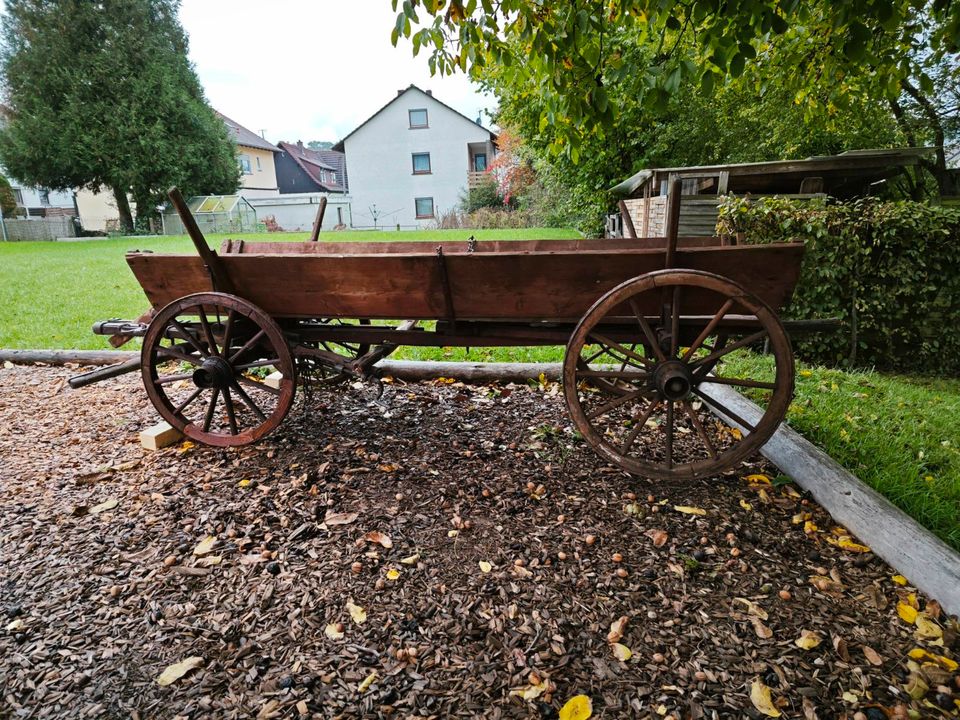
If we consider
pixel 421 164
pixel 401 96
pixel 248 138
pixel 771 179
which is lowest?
pixel 771 179

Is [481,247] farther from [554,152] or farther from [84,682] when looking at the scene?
[84,682]

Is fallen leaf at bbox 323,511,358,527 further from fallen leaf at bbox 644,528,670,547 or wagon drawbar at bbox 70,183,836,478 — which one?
fallen leaf at bbox 644,528,670,547

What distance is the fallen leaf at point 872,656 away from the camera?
1.74m

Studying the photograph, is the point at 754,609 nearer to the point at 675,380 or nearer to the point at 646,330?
the point at 675,380

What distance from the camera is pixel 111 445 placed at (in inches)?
Answer: 134

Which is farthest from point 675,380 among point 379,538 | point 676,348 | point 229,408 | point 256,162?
point 256,162

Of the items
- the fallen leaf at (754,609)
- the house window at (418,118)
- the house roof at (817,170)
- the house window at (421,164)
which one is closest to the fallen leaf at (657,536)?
the fallen leaf at (754,609)

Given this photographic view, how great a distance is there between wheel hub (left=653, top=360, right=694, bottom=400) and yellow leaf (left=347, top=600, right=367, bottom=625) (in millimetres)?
1569

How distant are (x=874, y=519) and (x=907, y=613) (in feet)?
1.49

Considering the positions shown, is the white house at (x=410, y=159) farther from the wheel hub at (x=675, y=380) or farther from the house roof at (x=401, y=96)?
the wheel hub at (x=675, y=380)

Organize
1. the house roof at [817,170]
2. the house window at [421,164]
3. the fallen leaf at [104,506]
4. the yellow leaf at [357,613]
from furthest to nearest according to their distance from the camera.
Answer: the house window at [421,164] < the house roof at [817,170] < the fallen leaf at [104,506] < the yellow leaf at [357,613]

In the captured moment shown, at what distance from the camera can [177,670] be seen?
1.73 m

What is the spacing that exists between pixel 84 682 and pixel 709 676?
6.39ft

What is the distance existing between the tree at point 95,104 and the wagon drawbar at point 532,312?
26.0 meters
